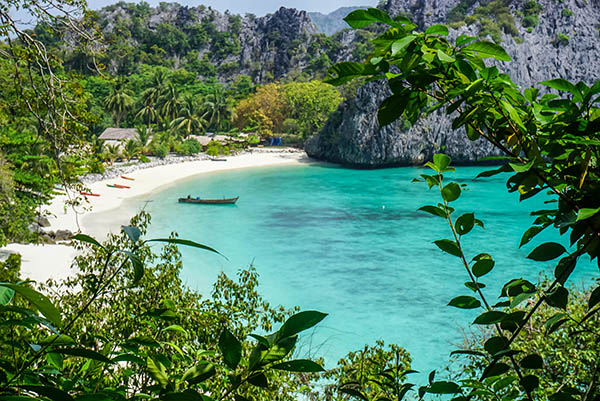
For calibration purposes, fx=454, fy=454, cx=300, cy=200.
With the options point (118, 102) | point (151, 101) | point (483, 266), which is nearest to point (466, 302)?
point (483, 266)

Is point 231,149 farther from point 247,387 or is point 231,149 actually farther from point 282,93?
point 247,387

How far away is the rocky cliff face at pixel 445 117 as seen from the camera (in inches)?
1497

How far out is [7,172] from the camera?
1073cm

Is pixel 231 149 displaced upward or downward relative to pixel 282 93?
downward

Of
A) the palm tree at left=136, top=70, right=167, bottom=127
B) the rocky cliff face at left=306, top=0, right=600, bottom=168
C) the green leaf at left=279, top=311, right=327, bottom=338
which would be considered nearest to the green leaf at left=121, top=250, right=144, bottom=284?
the green leaf at left=279, top=311, right=327, bottom=338

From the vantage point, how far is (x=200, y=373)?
771 millimetres

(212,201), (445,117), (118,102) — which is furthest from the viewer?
(118,102)

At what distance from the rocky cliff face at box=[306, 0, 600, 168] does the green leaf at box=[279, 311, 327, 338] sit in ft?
122

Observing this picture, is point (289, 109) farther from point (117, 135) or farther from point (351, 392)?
point (351, 392)

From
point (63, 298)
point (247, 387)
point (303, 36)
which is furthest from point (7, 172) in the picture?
point (303, 36)

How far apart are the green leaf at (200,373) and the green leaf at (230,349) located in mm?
115

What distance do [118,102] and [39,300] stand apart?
160ft

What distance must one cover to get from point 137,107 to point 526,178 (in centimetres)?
4944

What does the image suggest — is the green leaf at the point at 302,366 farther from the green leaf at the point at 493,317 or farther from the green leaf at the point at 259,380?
the green leaf at the point at 493,317
